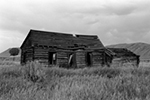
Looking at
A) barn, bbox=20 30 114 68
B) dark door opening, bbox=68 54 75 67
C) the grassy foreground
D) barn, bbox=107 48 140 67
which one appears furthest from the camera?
barn, bbox=107 48 140 67

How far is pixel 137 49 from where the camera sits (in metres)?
83.1

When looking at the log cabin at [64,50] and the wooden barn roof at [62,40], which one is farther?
the wooden barn roof at [62,40]

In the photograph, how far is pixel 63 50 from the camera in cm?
1991

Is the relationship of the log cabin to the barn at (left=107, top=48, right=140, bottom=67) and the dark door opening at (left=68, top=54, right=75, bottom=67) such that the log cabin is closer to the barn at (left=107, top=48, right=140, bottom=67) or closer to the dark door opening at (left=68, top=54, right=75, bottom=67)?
the dark door opening at (left=68, top=54, right=75, bottom=67)

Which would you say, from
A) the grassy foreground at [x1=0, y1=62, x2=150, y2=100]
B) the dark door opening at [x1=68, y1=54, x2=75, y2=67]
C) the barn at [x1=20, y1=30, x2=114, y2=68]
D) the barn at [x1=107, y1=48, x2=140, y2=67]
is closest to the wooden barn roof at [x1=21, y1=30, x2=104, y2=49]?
the barn at [x1=20, y1=30, x2=114, y2=68]

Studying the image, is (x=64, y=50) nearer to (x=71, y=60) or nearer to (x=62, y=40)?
(x=62, y=40)

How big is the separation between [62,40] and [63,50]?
157 cm

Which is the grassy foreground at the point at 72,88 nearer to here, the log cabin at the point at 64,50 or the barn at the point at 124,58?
the log cabin at the point at 64,50

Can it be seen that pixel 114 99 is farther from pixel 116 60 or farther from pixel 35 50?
pixel 116 60

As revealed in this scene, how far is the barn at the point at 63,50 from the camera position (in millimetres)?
18531

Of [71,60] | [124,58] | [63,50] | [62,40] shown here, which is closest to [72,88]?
[63,50]

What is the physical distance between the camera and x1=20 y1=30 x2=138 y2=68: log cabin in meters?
18.5

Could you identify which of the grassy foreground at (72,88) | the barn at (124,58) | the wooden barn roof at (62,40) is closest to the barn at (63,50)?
the wooden barn roof at (62,40)

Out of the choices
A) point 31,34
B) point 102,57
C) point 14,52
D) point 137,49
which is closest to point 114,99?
point 31,34
